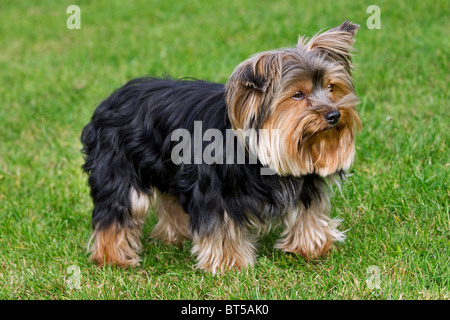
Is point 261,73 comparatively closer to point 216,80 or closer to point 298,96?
point 298,96

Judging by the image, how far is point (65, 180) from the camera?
634 cm

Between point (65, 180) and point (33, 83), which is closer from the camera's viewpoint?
point (65, 180)

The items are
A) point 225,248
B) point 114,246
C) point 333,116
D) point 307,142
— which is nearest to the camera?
point 333,116

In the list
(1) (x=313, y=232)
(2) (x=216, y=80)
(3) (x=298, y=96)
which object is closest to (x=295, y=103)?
(3) (x=298, y=96)

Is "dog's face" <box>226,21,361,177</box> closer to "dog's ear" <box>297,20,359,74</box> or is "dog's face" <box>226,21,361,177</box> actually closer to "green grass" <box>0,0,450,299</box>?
"dog's ear" <box>297,20,359,74</box>

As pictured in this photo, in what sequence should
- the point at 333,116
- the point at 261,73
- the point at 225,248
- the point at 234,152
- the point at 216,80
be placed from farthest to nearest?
the point at 216,80 < the point at 225,248 < the point at 234,152 < the point at 333,116 < the point at 261,73

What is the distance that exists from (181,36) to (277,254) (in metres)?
5.99

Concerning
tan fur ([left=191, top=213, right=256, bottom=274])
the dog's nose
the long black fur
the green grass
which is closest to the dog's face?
the dog's nose

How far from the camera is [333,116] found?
3672mm

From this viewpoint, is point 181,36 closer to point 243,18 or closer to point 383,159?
point 243,18

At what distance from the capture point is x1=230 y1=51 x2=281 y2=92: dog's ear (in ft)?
11.7

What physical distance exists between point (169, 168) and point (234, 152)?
64 cm
